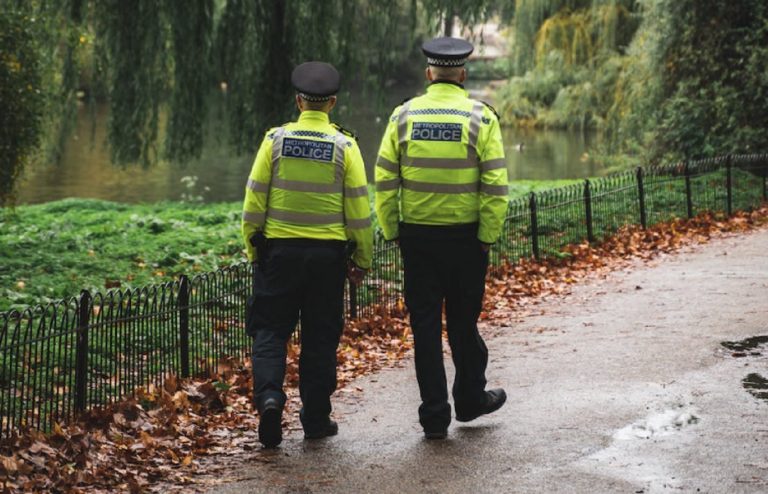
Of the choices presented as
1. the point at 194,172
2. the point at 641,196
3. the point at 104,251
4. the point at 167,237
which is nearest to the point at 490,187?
the point at 104,251

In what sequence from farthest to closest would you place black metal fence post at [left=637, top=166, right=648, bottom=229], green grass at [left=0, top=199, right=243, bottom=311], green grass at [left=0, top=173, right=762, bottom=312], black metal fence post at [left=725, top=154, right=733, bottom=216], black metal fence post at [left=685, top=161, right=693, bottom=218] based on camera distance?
black metal fence post at [left=725, top=154, right=733, bottom=216] → black metal fence post at [left=685, top=161, right=693, bottom=218] → black metal fence post at [left=637, top=166, right=648, bottom=229] → green grass at [left=0, top=173, right=762, bottom=312] → green grass at [left=0, top=199, right=243, bottom=311]

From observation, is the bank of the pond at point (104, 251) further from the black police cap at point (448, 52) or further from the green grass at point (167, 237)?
the black police cap at point (448, 52)

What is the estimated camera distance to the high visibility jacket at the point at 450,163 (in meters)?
5.88

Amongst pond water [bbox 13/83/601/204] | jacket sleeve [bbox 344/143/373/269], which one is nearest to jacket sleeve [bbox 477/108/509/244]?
jacket sleeve [bbox 344/143/373/269]

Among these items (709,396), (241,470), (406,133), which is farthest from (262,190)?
(709,396)

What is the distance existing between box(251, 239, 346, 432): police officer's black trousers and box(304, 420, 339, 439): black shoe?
2 centimetres

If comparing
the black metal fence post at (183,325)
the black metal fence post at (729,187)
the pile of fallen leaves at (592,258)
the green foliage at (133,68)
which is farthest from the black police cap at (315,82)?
the black metal fence post at (729,187)

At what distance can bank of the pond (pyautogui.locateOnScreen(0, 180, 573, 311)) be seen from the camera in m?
10.7

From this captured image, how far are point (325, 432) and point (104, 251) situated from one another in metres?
7.27

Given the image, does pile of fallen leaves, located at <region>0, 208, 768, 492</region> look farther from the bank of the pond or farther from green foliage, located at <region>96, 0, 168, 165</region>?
green foliage, located at <region>96, 0, 168, 165</region>

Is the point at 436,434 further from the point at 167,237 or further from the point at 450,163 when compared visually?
the point at 167,237

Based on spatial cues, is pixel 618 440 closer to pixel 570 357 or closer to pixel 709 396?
pixel 709 396

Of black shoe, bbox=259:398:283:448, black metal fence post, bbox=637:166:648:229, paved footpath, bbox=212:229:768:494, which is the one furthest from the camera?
black metal fence post, bbox=637:166:648:229

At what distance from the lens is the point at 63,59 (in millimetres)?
14578
